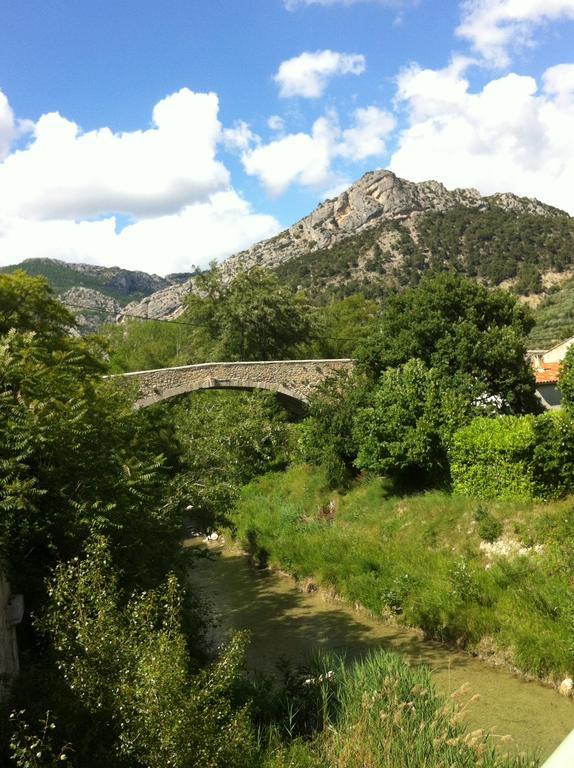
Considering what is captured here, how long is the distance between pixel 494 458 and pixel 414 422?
277 cm

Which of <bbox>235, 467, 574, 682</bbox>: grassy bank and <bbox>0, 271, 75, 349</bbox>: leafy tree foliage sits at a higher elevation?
<bbox>0, 271, 75, 349</bbox>: leafy tree foliage

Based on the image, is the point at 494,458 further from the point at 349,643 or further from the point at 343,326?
the point at 343,326

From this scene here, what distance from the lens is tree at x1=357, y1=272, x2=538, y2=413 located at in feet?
63.8

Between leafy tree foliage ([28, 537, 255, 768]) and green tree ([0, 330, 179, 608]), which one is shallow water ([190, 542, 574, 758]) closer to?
green tree ([0, 330, 179, 608])

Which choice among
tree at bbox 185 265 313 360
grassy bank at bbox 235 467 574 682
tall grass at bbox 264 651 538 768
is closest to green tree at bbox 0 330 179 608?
tall grass at bbox 264 651 538 768

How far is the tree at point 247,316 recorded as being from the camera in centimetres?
3294

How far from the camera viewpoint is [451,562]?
13461 millimetres

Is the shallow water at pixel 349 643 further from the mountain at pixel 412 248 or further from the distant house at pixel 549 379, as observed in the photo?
the mountain at pixel 412 248

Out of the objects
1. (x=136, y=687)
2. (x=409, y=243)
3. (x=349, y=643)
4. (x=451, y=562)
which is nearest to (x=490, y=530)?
(x=451, y=562)

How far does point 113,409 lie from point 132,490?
3010 millimetres

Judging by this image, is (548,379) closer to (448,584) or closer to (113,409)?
(448,584)

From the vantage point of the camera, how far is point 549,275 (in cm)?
6894

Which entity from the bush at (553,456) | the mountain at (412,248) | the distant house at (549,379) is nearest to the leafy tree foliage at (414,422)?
the bush at (553,456)

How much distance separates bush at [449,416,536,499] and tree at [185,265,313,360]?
59.1ft
